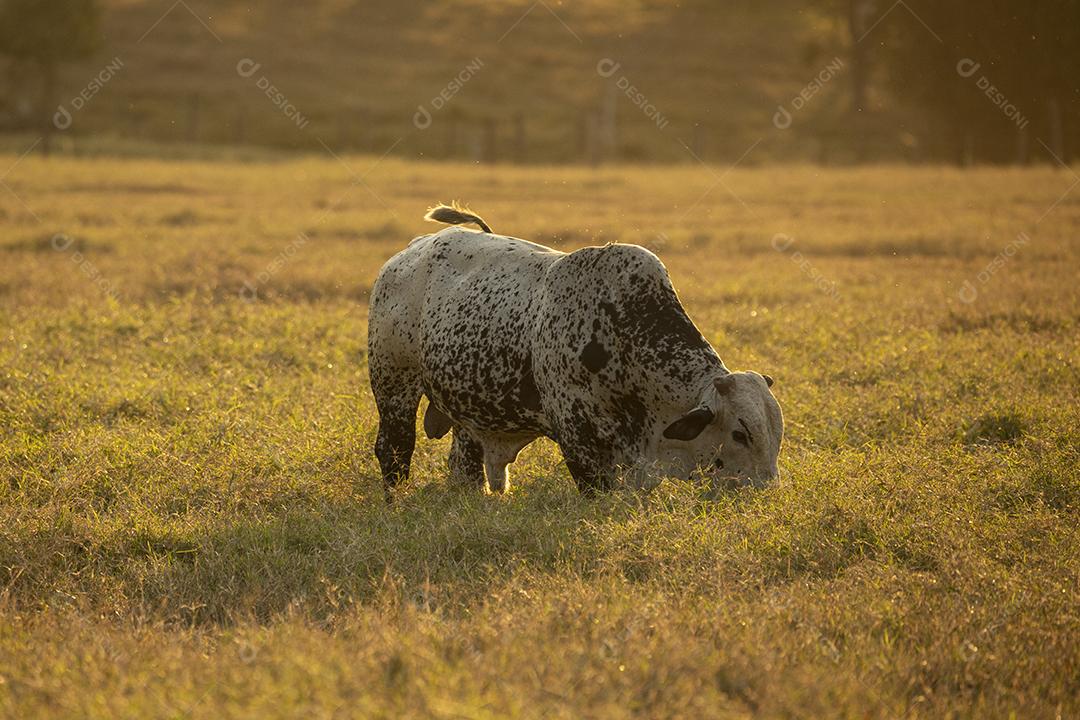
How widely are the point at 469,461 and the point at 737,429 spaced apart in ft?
6.42

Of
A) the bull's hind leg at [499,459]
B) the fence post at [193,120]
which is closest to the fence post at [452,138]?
the fence post at [193,120]

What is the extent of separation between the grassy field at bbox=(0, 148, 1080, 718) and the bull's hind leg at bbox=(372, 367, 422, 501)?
0.20 m

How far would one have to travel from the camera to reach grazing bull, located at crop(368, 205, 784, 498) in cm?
574

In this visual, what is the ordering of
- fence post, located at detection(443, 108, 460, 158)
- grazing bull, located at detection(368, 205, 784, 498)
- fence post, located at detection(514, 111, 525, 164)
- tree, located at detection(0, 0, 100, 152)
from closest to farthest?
1. grazing bull, located at detection(368, 205, 784, 498)
2. tree, located at detection(0, 0, 100, 152)
3. fence post, located at detection(514, 111, 525, 164)
4. fence post, located at detection(443, 108, 460, 158)

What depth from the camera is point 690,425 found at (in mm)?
5480

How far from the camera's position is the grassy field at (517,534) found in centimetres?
390

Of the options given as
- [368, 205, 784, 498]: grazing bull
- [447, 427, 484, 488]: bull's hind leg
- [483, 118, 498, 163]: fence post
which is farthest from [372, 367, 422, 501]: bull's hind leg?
[483, 118, 498, 163]: fence post

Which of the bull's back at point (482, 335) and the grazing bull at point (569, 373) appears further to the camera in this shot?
the bull's back at point (482, 335)

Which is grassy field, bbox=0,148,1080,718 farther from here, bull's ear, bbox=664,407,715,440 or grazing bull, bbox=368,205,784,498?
bull's ear, bbox=664,407,715,440

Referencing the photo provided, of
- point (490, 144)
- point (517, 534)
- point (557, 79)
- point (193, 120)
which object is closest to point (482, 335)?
point (517, 534)

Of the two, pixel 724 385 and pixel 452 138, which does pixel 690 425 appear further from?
pixel 452 138

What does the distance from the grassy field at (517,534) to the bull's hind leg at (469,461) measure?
0.25m

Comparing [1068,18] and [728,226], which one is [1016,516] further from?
[1068,18]

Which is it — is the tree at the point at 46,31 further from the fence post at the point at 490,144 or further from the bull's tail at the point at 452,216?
the bull's tail at the point at 452,216
